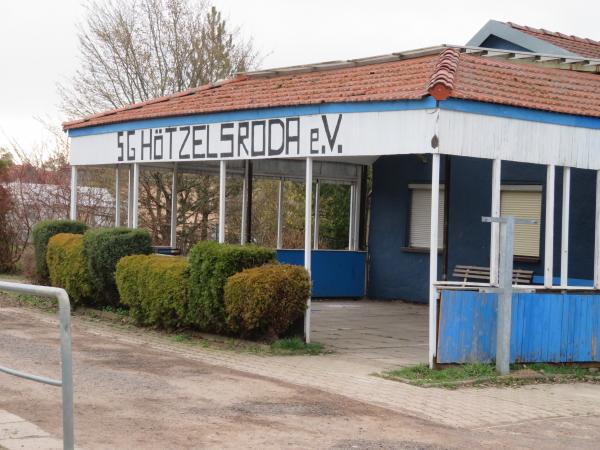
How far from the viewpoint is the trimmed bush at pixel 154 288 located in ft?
47.7

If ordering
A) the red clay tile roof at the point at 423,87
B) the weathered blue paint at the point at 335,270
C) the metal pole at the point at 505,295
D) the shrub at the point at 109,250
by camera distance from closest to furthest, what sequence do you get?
the metal pole at the point at 505,295 < the red clay tile roof at the point at 423,87 < the shrub at the point at 109,250 < the weathered blue paint at the point at 335,270

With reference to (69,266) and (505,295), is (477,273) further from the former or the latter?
(69,266)

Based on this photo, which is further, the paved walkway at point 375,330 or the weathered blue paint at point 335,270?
the weathered blue paint at point 335,270

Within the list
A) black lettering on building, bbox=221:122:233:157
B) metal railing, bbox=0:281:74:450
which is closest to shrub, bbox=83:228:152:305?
black lettering on building, bbox=221:122:233:157

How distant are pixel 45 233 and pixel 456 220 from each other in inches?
315

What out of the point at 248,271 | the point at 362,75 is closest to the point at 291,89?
the point at 362,75

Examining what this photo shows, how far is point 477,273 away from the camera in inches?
723

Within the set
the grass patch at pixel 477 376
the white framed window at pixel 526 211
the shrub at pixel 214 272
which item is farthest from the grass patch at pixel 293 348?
the white framed window at pixel 526 211

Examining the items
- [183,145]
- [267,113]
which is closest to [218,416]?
[267,113]

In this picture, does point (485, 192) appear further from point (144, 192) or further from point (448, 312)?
point (144, 192)

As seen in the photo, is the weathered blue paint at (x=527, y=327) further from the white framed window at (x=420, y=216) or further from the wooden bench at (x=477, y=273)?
the white framed window at (x=420, y=216)

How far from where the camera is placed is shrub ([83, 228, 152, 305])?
16641 millimetres

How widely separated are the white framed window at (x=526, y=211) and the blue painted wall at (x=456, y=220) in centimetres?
15

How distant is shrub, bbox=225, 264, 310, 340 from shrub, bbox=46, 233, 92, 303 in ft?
15.7
